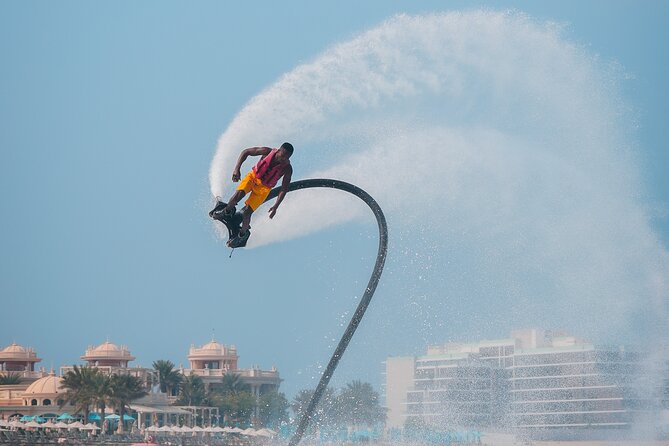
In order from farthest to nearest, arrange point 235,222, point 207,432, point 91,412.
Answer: point 91,412, point 207,432, point 235,222

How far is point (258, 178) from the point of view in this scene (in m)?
24.2

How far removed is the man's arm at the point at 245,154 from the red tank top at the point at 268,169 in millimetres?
108

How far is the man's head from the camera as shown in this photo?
23719 millimetres

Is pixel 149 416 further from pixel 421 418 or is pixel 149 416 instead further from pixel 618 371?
pixel 618 371

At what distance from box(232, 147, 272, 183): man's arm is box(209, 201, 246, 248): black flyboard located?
2.47ft

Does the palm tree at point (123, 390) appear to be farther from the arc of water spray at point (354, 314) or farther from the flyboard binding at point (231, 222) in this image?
the flyboard binding at point (231, 222)

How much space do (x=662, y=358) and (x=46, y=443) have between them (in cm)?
7326

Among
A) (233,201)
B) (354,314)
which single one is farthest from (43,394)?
(233,201)

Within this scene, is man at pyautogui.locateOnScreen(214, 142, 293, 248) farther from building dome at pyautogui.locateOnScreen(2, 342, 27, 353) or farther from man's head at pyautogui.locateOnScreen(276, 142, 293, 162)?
building dome at pyautogui.locateOnScreen(2, 342, 27, 353)

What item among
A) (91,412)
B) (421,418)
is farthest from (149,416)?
(421,418)

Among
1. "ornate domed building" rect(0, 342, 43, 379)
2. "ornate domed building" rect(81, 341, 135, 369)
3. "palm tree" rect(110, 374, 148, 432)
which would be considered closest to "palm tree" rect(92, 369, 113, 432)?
"palm tree" rect(110, 374, 148, 432)

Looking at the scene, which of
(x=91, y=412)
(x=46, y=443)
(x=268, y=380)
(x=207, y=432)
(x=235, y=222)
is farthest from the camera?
(x=268, y=380)

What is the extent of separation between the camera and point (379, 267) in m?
27.6

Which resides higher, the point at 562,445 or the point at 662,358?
the point at 662,358
